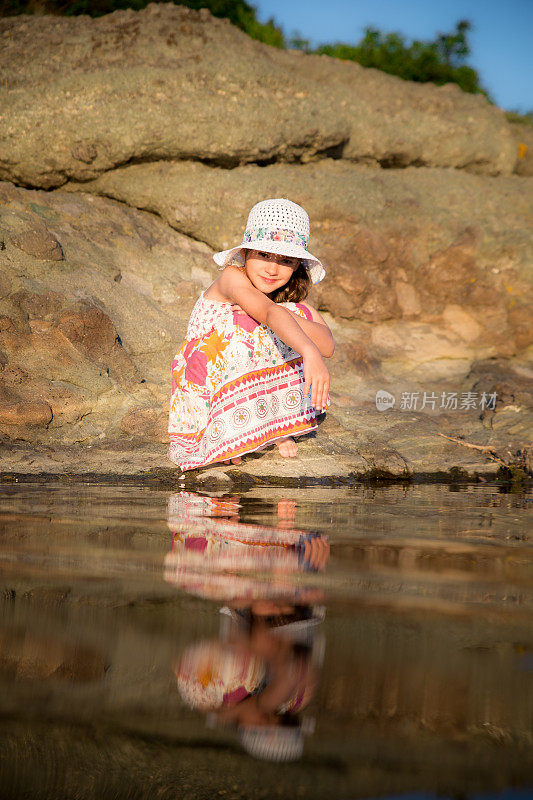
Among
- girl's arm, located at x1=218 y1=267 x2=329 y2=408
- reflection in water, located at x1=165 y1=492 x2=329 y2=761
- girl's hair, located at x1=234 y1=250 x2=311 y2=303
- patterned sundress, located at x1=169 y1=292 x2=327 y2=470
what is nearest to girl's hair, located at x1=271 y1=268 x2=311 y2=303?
girl's hair, located at x1=234 y1=250 x2=311 y2=303

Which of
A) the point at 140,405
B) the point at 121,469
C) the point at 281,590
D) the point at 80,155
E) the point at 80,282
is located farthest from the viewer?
the point at 80,155

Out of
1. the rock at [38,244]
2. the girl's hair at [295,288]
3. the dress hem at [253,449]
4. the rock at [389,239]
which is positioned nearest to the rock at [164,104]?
the rock at [389,239]

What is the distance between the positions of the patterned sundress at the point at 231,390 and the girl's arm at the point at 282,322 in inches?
5.2

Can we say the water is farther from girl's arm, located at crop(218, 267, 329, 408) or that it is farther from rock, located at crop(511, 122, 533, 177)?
rock, located at crop(511, 122, 533, 177)

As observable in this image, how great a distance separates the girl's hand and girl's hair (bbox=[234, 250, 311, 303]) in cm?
80

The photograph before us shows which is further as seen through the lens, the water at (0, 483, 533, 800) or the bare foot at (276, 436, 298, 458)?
the bare foot at (276, 436, 298, 458)

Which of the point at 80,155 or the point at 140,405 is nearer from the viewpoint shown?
the point at 140,405

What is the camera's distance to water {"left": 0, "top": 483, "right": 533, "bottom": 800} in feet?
2.50

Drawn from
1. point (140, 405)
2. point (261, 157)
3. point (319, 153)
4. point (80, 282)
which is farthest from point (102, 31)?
point (140, 405)

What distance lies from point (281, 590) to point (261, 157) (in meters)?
5.52

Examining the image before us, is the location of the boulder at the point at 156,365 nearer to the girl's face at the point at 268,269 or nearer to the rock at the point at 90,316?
the rock at the point at 90,316

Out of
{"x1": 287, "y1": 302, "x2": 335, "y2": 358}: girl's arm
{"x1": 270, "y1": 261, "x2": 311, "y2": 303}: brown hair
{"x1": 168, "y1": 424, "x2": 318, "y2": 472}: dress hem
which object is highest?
{"x1": 270, "y1": 261, "x2": 311, "y2": 303}: brown hair

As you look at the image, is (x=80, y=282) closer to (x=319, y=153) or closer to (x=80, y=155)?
(x=80, y=155)

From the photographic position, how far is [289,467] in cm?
363
